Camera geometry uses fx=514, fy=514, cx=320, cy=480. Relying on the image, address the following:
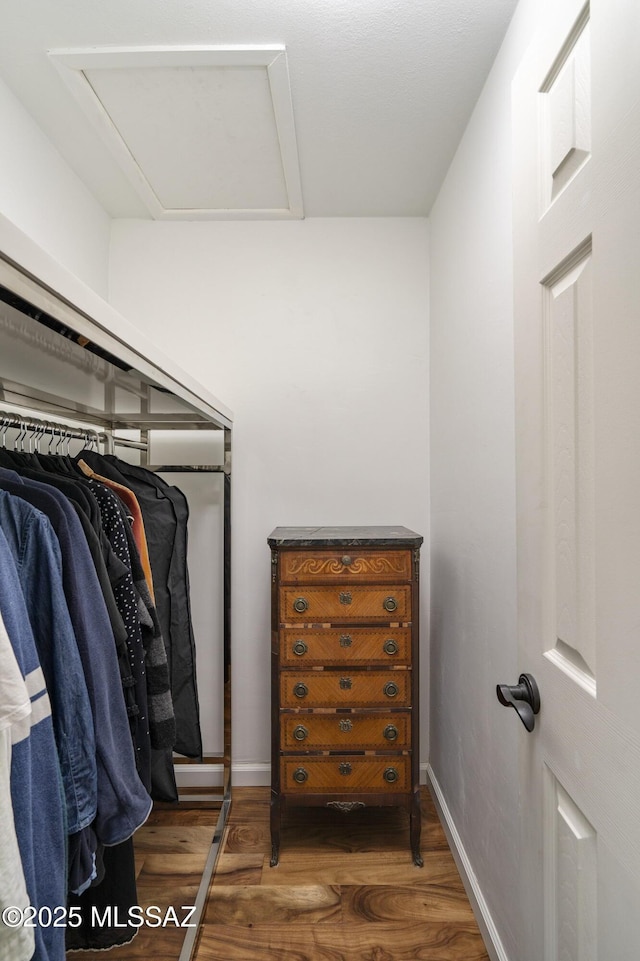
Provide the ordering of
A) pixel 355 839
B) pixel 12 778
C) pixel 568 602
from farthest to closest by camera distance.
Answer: pixel 355 839 → pixel 568 602 → pixel 12 778

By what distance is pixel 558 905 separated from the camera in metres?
0.78

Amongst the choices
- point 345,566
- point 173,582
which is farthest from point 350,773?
point 173,582

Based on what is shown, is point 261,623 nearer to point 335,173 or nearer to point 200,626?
point 200,626

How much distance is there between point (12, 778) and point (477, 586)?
4.32 feet

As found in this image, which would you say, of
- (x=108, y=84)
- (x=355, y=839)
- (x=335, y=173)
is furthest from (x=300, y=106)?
(x=355, y=839)

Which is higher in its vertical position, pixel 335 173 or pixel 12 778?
pixel 335 173

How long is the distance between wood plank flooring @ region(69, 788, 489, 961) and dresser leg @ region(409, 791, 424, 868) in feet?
0.10

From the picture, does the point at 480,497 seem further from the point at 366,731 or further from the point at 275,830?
the point at 275,830

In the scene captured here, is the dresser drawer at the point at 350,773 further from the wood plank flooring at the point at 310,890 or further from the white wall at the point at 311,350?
the white wall at the point at 311,350

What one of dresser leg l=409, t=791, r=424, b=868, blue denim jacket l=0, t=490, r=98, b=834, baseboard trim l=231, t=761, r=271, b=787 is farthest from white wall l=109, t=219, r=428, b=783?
blue denim jacket l=0, t=490, r=98, b=834

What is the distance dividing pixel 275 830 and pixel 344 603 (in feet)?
2.71

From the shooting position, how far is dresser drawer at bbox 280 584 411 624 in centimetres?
177

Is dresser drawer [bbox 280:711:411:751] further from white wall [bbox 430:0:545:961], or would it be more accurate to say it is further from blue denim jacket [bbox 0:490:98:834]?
blue denim jacket [bbox 0:490:98:834]

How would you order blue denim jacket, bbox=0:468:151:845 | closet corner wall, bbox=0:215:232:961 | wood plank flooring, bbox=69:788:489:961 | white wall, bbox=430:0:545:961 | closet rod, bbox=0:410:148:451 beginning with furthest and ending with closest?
1. wood plank flooring, bbox=69:788:489:961
2. white wall, bbox=430:0:545:961
3. closet rod, bbox=0:410:148:451
4. blue denim jacket, bbox=0:468:151:845
5. closet corner wall, bbox=0:215:232:961
